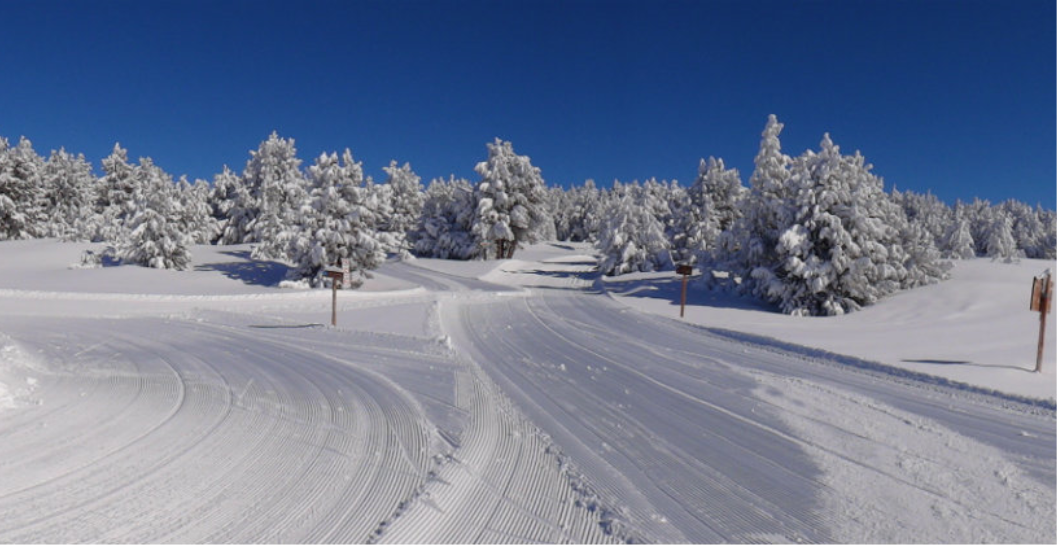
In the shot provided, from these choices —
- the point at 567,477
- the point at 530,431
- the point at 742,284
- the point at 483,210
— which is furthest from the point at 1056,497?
the point at 483,210

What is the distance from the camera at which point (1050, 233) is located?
304 feet

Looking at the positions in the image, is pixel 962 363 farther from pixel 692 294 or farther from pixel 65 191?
pixel 65 191

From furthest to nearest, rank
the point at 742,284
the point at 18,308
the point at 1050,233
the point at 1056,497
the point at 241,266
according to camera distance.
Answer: the point at 1050,233
the point at 241,266
the point at 742,284
the point at 18,308
the point at 1056,497

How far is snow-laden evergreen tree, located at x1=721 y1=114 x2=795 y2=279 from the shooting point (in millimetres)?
22891

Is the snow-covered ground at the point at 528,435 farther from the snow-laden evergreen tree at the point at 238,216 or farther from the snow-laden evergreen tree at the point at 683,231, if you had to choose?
the snow-laden evergreen tree at the point at 238,216

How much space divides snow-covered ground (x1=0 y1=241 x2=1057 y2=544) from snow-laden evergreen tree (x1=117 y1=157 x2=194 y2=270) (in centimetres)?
1925

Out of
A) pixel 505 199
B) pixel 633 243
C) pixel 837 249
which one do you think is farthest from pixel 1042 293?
pixel 505 199

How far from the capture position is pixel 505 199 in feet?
158

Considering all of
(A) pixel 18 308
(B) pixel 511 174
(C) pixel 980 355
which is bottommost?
(A) pixel 18 308

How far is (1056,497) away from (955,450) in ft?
3.80

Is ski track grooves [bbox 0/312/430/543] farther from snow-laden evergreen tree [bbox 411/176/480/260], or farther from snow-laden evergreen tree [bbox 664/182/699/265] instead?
snow-laden evergreen tree [bbox 411/176/480/260]

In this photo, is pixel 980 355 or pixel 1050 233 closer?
pixel 980 355

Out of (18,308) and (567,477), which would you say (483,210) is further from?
(567,477)

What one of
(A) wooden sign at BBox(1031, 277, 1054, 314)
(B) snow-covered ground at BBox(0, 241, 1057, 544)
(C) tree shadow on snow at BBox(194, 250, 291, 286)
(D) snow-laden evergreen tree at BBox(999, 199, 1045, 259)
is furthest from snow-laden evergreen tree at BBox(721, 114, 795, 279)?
(D) snow-laden evergreen tree at BBox(999, 199, 1045, 259)
